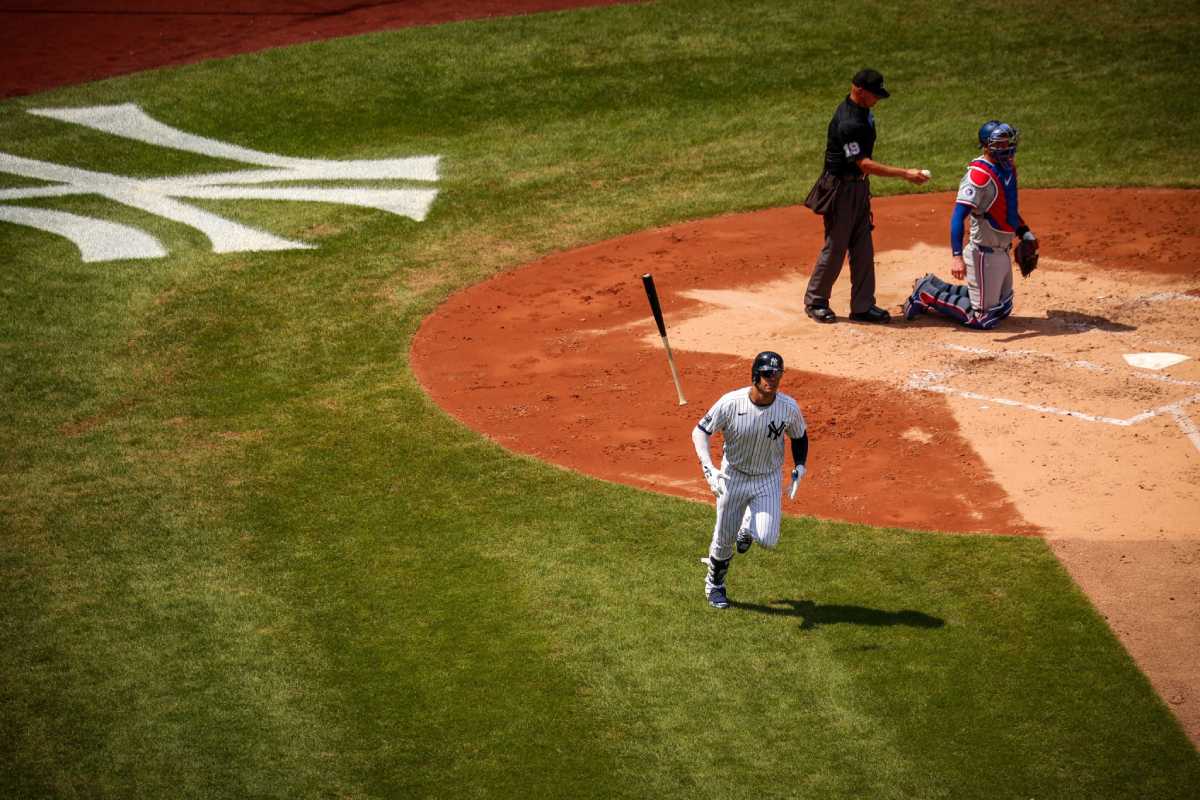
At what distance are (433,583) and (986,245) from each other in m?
6.58

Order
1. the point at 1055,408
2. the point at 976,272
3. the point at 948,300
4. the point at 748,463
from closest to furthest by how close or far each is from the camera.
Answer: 1. the point at 748,463
2. the point at 1055,408
3. the point at 976,272
4. the point at 948,300

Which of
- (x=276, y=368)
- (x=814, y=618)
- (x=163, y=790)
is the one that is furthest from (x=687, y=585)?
(x=276, y=368)

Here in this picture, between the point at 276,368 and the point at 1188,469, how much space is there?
8.34 metres

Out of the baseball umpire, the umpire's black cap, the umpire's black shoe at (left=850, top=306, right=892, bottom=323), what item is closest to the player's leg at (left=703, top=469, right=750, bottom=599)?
the baseball umpire

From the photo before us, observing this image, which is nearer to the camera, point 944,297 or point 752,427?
point 752,427

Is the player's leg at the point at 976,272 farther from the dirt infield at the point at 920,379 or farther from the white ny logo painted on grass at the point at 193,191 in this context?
the white ny logo painted on grass at the point at 193,191

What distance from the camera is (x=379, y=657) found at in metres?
8.59

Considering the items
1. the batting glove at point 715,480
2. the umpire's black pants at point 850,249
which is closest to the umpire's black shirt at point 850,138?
the umpire's black pants at point 850,249

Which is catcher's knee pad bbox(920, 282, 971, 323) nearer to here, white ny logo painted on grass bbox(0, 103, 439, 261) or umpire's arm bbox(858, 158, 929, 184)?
umpire's arm bbox(858, 158, 929, 184)

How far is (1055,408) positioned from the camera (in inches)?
444

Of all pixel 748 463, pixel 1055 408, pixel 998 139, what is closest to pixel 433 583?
pixel 748 463

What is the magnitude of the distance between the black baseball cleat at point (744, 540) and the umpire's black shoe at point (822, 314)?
4934 millimetres

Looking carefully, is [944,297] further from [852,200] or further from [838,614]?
[838,614]

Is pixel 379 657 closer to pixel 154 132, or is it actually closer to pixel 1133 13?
pixel 154 132
